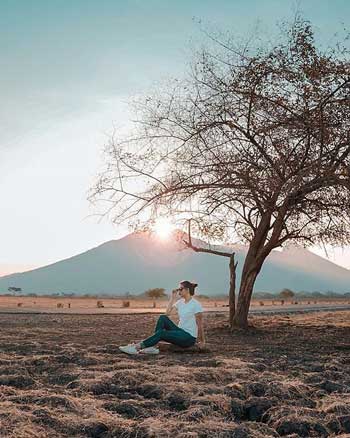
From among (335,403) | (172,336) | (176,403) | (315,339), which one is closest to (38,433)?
(176,403)

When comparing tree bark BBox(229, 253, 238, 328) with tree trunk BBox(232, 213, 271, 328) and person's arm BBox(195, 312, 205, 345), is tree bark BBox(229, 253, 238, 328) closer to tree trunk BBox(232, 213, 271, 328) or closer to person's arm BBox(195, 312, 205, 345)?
tree trunk BBox(232, 213, 271, 328)

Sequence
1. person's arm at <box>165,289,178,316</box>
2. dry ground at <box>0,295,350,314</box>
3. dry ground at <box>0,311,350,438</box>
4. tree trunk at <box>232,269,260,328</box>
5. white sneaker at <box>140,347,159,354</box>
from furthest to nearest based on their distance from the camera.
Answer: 1. dry ground at <box>0,295,350,314</box>
2. tree trunk at <box>232,269,260,328</box>
3. person's arm at <box>165,289,178,316</box>
4. white sneaker at <box>140,347,159,354</box>
5. dry ground at <box>0,311,350,438</box>

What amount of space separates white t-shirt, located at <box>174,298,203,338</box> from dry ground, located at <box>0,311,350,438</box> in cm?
45

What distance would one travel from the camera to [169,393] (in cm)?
755

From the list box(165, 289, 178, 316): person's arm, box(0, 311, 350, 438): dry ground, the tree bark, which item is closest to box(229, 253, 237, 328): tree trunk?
the tree bark

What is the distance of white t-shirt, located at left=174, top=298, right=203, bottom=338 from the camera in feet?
40.5

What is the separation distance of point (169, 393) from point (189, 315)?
485 cm

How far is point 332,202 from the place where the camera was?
712 inches

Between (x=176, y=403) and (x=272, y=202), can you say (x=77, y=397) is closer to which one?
(x=176, y=403)

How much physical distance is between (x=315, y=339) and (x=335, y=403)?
1041 cm

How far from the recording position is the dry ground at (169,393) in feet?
20.3

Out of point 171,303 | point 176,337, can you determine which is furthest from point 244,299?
point 176,337

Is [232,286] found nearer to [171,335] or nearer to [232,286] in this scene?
[232,286]

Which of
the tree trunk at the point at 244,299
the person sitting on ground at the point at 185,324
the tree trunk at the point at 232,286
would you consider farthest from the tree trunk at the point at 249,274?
the person sitting on ground at the point at 185,324
